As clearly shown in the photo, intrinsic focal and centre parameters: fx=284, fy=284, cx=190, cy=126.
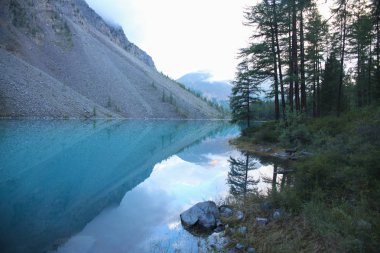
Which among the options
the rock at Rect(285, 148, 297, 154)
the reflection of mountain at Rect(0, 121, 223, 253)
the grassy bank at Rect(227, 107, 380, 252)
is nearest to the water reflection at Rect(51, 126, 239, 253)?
the reflection of mountain at Rect(0, 121, 223, 253)

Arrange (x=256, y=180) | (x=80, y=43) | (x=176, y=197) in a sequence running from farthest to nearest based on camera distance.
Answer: (x=80, y=43) → (x=256, y=180) → (x=176, y=197)

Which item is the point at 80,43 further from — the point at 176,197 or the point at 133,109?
the point at 176,197

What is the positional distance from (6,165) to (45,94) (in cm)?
5292

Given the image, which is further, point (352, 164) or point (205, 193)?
point (205, 193)

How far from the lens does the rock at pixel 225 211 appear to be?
352 inches

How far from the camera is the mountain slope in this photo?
60.1 meters

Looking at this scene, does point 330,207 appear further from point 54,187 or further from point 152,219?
point 54,187

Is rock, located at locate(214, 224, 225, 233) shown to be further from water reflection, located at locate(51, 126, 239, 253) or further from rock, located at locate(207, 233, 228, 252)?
water reflection, located at locate(51, 126, 239, 253)

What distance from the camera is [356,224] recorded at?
546cm

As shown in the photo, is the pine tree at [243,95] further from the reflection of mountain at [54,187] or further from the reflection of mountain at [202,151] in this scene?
the reflection of mountain at [54,187]

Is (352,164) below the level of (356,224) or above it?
above

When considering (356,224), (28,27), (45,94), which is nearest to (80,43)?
(28,27)

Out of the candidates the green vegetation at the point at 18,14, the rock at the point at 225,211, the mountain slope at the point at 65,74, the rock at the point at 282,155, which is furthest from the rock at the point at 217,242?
the green vegetation at the point at 18,14

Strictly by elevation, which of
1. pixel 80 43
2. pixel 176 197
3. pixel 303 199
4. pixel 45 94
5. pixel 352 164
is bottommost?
pixel 176 197
